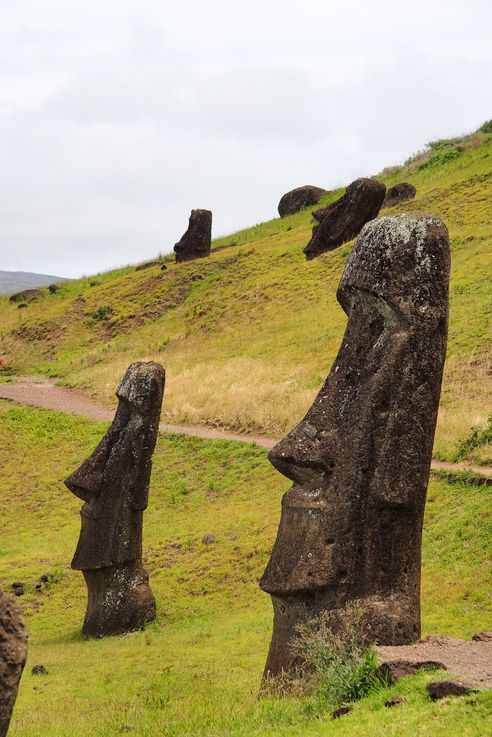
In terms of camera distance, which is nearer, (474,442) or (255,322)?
(474,442)

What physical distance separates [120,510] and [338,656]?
26.3ft

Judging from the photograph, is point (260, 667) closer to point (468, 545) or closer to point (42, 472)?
point (468, 545)

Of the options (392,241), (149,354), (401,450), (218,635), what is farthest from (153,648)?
(149,354)

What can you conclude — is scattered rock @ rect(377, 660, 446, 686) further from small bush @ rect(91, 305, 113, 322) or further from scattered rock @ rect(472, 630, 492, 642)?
small bush @ rect(91, 305, 113, 322)

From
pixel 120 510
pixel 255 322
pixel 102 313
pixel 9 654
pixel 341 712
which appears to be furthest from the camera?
pixel 102 313

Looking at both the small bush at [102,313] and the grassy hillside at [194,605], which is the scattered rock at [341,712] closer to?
the grassy hillside at [194,605]

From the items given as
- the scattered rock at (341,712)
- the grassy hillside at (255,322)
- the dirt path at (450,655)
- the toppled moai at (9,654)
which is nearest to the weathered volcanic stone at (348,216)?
the grassy hillside at (255,322)

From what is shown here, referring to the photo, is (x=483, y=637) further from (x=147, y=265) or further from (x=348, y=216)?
(x=147, y=265)

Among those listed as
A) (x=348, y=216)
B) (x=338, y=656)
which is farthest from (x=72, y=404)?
(x=338, y=656)

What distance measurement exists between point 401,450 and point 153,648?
257 inches

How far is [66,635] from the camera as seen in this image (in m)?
16.5

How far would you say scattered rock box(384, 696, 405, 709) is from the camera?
7066 mm

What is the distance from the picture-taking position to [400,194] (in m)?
54.8

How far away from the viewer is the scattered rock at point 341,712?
7.31 metres
